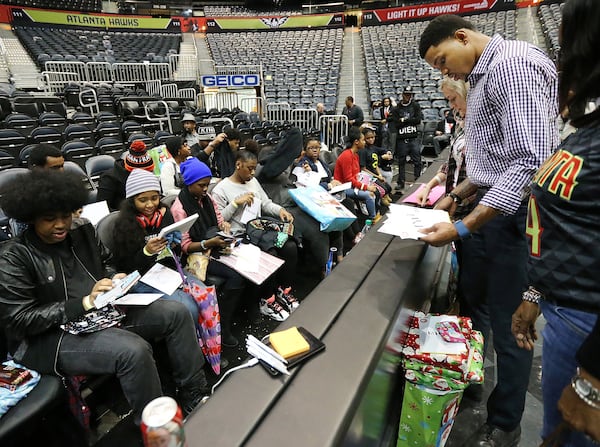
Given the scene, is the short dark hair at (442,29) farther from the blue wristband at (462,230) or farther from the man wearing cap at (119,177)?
the man wearing cap at (119,177)

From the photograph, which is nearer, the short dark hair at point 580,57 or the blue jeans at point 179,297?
the short dark hair at point 580,57

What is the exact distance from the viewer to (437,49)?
148 cm

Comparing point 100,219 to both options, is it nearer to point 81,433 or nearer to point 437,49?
point 81,433

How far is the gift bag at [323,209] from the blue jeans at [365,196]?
1.18 m

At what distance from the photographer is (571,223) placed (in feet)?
2.89

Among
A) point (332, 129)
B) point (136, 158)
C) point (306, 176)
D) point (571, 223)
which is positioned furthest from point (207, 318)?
point (332, 129)

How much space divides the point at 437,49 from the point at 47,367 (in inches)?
Answer: 86.3

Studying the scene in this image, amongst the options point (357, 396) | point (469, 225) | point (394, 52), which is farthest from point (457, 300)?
point (394, 52)

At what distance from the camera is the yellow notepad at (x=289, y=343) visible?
94cm

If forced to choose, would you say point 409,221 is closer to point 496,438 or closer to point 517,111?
point 517,111

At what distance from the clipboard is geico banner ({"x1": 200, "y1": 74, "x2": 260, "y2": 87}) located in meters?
11.4

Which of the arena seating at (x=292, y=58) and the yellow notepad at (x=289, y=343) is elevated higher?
the arena seating at (x=292, y=58)

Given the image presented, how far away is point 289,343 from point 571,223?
79 centimetres

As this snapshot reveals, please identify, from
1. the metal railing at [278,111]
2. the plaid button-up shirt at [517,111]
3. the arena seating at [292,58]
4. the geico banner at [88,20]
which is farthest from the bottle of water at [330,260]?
the geico banner at [88,20]
